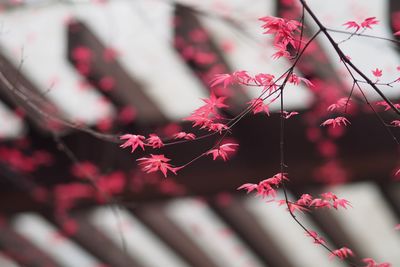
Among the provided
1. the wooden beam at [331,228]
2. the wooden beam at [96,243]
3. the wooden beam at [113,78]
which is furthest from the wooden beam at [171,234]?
the wooden beam at [331,228]

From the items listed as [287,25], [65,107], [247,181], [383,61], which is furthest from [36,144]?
[287,25]

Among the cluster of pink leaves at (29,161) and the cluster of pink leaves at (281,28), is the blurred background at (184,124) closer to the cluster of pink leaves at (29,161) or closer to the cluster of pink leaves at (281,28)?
the cluster of pink leaves at (29,161)

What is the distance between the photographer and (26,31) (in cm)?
490

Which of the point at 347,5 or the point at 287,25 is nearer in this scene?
the point at 287,25

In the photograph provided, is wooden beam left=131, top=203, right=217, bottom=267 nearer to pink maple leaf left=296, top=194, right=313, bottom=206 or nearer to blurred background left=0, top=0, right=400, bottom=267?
blurred background left=0, top=0, right=400, bottom=267

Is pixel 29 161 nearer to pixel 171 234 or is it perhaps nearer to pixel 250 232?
pixel 171 234

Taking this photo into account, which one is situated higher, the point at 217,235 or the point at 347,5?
the point at 347,5

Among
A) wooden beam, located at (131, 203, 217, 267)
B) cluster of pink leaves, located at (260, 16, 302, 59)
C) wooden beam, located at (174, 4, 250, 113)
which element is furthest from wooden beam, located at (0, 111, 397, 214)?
cluster of pink leaves, located at (260, 16, 302, 59)

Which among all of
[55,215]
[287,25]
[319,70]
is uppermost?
[319,70]

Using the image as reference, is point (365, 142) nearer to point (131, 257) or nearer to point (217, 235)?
point (217, 235)

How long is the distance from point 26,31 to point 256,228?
2.01 meters

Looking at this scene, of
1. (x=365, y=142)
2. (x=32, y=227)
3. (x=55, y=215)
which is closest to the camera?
(x=365, y=142)

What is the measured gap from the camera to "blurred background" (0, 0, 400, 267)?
402 cm

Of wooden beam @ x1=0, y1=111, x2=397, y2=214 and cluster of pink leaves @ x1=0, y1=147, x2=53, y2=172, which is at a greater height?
wooden beam @ x1=0, y1=111, x2=397, y2=214
